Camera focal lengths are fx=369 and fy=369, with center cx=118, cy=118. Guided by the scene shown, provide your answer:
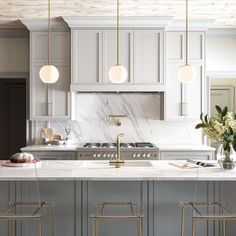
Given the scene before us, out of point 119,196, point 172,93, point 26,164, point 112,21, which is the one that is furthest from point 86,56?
point 119,196

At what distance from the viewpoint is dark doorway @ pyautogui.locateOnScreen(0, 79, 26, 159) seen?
272 inches

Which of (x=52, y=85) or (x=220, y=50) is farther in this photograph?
(x=220, y=50)

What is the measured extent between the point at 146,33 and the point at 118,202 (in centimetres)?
271

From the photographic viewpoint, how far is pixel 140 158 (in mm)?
4789

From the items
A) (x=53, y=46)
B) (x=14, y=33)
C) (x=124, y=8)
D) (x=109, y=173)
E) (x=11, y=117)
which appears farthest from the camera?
(x=11, y=117)

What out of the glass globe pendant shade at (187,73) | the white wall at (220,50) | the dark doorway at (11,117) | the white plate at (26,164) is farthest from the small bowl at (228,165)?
the dark doorway at (11,117)

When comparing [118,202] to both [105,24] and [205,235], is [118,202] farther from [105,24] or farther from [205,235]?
[105,24]

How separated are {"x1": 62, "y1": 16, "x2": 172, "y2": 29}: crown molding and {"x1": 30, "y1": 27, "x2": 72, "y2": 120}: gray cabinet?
0.27 meters

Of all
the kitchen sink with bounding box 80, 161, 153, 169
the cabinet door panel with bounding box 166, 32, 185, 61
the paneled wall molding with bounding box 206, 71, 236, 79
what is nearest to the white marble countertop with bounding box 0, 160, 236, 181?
the kitchen sink with bounding box 80, 161, 153, 169

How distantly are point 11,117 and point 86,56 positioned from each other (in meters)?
2.62

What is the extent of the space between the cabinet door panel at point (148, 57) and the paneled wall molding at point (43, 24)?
1.03m

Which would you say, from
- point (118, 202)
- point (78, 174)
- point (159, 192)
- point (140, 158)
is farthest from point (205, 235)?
point (140, 158)

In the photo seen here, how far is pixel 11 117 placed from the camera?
6.95 m

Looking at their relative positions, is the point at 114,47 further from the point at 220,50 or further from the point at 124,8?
the point at 220,50
